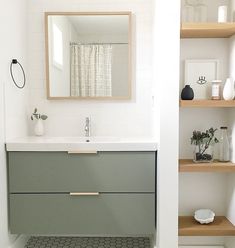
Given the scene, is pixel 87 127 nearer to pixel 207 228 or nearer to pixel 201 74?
pixel 201 74

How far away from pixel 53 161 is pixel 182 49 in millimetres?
1387

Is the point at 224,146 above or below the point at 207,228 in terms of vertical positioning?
above

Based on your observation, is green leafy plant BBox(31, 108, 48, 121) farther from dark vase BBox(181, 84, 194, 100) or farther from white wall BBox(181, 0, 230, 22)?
white wall BBox(181, 0, 230, 22)

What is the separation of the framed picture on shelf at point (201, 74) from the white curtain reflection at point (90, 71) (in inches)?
28.9

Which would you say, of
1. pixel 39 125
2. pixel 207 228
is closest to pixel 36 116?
pixel 39 125

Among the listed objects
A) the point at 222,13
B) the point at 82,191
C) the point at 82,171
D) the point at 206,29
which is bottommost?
the point at 82,191

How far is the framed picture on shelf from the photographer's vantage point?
2781mm

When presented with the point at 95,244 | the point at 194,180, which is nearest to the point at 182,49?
the point at 194,180

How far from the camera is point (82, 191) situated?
8.66 ft

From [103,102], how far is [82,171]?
0.78 metres

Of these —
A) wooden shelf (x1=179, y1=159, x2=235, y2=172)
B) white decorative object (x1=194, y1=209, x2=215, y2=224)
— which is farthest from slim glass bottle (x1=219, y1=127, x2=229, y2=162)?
white decorative object (x1=194, y1=209, x2=215, y2=224)

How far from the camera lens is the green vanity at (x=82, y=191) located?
262cm

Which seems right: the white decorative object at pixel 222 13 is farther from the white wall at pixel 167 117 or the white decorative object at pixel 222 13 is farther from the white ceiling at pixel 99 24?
the white ceiling at pixel 99 24

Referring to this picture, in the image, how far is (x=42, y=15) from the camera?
10.2 ft
